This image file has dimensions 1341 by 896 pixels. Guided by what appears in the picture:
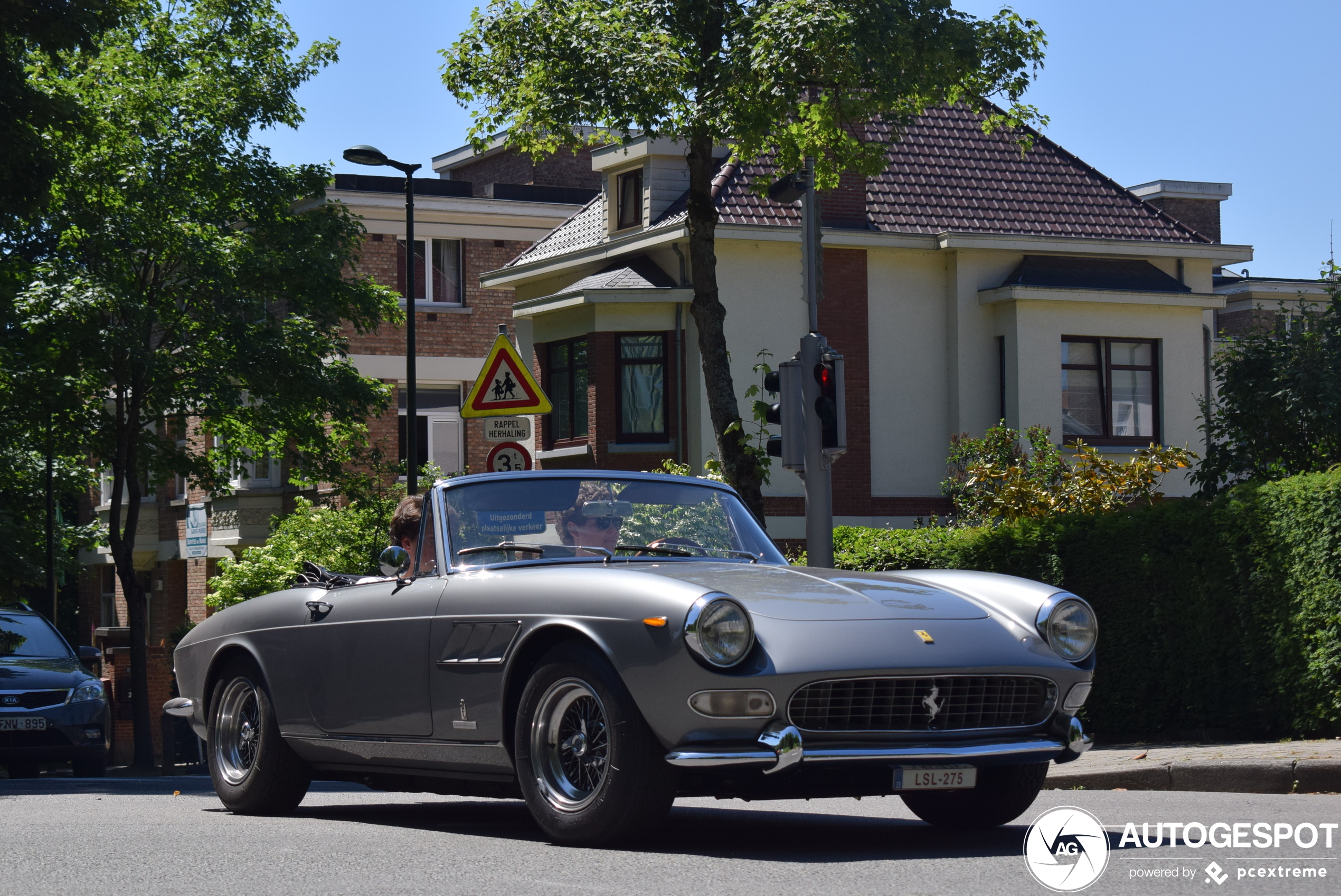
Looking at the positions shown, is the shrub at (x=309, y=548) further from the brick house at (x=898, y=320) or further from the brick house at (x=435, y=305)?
the brick house at (x=435, y=305)

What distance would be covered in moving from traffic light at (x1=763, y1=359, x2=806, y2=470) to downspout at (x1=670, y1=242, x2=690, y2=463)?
14721mm

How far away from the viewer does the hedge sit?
12.4 m

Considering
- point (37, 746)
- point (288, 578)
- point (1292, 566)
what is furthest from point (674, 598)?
point (288, 578)

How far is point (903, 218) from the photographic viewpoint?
3123 cm

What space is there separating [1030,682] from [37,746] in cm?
1315

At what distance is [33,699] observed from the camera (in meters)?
17.5

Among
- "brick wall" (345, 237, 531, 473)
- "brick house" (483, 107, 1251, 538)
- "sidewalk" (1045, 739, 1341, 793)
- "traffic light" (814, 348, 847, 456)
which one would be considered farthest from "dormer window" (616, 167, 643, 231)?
"sidewalk" (1045, 739, 1341, 793)

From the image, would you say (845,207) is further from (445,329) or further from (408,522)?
(408,522)

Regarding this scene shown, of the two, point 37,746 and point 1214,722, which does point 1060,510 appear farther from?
point 37,746

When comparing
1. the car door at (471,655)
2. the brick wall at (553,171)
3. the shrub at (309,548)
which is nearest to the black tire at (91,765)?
the shrub at (309,548)

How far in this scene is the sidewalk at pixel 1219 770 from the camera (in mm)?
10031

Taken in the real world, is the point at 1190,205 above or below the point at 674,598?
above

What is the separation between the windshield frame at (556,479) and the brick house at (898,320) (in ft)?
70.0

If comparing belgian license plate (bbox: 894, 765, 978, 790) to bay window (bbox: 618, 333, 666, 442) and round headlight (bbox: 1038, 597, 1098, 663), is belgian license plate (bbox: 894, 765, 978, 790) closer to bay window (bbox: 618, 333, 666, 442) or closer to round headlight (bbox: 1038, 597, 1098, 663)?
round headlight (bbox: 1038, 597, 1098, 663)
